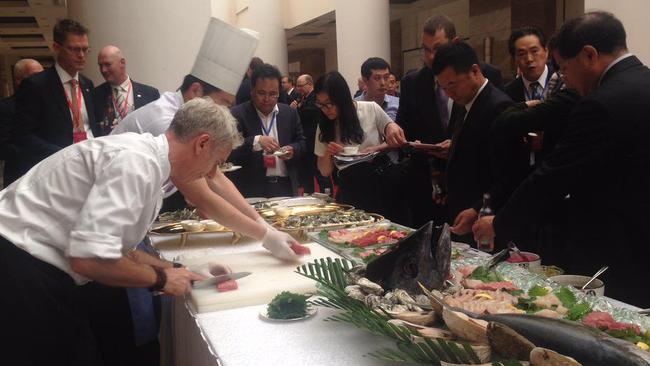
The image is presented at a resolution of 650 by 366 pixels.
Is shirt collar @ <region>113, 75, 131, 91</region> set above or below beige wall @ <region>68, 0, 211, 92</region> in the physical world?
below

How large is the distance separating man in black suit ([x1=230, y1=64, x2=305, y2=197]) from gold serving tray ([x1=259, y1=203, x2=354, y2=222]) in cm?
54

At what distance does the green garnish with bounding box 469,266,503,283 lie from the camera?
4.51 feet

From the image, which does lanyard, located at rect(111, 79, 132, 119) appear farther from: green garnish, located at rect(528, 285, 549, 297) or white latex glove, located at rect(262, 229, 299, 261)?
green garnish, located at rect(528, 285, 549, 297)

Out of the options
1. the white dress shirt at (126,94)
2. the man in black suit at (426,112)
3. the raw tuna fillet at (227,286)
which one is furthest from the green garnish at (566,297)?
the white dress shirt at (126,94)

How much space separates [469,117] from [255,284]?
1.09 meters

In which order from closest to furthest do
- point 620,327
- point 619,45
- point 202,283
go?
point 620,327, point 202,283, point 619,45

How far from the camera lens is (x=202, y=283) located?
5.00 feet

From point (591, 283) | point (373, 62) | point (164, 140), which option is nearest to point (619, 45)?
point (591, 283)

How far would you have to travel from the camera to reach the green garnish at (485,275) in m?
1.38

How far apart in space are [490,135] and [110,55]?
8.50 ft

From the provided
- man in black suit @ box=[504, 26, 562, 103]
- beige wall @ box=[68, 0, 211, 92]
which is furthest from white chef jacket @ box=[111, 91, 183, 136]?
beige wall @ box=[68, 0, 211, 92]

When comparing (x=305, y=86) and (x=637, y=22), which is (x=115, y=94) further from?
(x=305, y=86)

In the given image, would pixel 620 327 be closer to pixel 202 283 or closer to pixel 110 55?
pixel 202 283

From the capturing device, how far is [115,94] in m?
3.74
